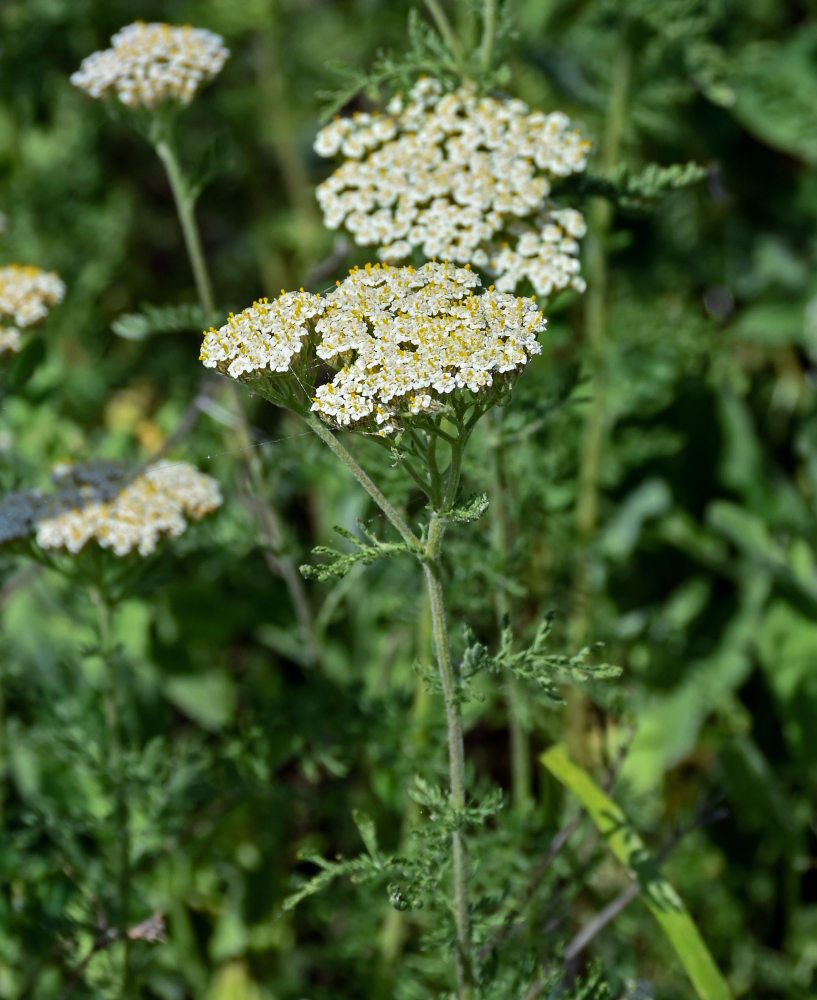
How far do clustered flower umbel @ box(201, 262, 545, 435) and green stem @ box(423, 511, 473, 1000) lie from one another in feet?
0.67

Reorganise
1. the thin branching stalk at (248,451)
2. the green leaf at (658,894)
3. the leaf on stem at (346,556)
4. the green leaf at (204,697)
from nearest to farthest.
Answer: the leaf on stem at (346,556)
the green leaf at (658,894)
the thin branching stalk at (248,451)
the green leaf at (204,697)

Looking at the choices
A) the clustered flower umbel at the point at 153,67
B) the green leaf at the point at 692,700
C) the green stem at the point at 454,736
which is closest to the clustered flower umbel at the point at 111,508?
the green stem at the point at 454,736

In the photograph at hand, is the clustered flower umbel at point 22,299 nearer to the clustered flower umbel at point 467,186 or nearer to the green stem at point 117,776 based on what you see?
the green stem at point 117,776

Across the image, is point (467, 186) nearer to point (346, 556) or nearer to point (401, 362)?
point (401, 362)

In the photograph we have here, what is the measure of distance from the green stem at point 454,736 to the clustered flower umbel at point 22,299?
1.25 m

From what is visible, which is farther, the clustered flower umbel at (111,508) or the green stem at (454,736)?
the clustered flower umbel at (111,508)

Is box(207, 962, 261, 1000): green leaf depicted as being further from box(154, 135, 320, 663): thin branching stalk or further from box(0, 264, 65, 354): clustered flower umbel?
box(0, 264, 65, 354): clustered flower umbel

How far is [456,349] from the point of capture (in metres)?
1.76

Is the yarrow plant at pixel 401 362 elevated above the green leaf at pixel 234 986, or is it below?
above

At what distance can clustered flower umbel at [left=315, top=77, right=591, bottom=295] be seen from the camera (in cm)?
232

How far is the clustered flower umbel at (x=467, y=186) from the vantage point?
232cm

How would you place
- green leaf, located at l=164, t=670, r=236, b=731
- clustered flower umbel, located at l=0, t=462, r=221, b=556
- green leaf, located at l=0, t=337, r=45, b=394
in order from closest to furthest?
clustered flower umbel, located at l=0, t=462, r=221, b=556 < green leaf, located at l=0, t=337, r=45, b=394 < green leaf, located at l=164, t=670, r=236, b=731

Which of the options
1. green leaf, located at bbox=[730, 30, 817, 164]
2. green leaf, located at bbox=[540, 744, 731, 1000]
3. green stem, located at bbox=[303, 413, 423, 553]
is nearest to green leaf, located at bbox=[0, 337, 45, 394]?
green stem, located at bbox=[303, 413, 423, 553]

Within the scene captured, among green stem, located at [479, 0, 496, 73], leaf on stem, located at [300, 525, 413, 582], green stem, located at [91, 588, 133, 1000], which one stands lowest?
green stem, located at [91, 588, 133, 1000]
